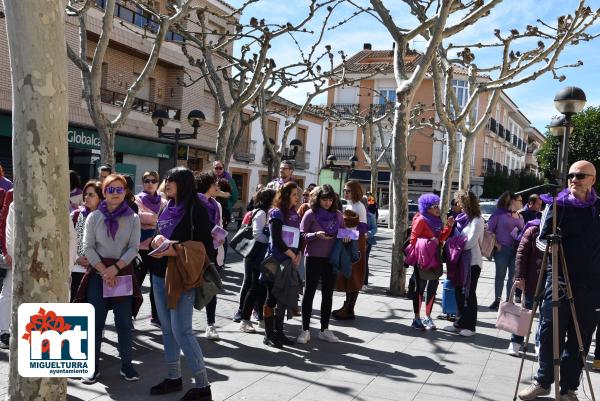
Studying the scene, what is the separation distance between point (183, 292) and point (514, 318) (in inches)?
118

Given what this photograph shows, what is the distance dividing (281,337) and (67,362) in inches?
114

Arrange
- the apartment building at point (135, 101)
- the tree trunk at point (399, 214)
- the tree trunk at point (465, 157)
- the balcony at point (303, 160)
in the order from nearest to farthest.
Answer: the tree trunk at point (399, 214) < the tree trunk at point (465, 157) < the apartment building at point (135, 101) < the balcony at point (303, 160)

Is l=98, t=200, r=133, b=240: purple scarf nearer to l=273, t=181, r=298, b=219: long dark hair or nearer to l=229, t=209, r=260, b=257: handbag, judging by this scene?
l=273, t=181, r=298, b=219: long dark hair

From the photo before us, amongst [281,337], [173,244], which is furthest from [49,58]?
[281,337]

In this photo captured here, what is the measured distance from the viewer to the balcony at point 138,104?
20875 millimetres

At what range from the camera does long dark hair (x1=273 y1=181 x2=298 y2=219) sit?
6199 mm

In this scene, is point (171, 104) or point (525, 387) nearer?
point (525, 387)

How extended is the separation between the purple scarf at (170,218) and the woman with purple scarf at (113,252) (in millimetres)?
410

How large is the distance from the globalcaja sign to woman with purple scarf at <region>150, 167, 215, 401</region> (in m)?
0.58

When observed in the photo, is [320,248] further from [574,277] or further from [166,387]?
[574,277]

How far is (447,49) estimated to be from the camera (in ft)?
47.0

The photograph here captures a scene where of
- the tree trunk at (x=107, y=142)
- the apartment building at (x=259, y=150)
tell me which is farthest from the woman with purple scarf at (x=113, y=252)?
the apartment building at (x=259, y=150)

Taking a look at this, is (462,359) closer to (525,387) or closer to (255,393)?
(525,387)

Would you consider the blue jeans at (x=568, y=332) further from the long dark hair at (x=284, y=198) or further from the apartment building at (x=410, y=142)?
the apartment building at (x=410, y=142)
